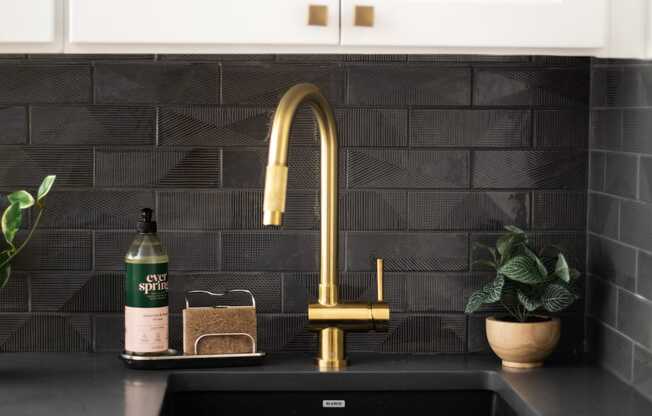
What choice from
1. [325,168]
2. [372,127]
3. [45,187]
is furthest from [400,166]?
[45,187]

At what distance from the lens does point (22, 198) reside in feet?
6.69

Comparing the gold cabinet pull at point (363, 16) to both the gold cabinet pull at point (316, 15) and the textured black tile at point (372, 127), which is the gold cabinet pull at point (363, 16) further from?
the textured black tile at point (372, 127)

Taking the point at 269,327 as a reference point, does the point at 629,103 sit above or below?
above

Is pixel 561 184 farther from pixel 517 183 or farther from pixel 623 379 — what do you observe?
pixel 623 379

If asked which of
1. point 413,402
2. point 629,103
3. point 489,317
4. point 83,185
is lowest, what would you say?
point 413,402

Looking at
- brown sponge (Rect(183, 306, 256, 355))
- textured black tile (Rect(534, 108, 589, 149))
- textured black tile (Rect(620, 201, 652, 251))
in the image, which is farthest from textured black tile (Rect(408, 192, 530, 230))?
brown sponge (Rect(183, 306, 256, 355))

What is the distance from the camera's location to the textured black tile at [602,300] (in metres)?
2.07

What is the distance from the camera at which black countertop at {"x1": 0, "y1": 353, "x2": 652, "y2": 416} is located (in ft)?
5.98

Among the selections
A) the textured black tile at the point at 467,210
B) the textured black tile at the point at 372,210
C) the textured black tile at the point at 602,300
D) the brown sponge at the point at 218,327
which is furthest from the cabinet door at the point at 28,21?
the textured black tile at the point at 602,300

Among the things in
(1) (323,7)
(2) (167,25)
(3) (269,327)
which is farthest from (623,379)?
(2) (167,25)

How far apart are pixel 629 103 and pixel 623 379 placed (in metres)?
0.49

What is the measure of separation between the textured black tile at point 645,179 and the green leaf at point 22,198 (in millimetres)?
1063

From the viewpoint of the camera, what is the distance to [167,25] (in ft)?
5.87

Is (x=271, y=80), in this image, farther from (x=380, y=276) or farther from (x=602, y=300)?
(x=602, y=300)
